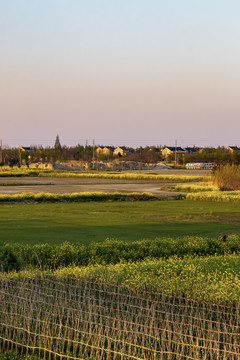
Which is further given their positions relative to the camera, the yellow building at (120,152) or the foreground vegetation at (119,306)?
the yellow building at (120,152)

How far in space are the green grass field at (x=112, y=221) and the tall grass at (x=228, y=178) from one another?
810 cm

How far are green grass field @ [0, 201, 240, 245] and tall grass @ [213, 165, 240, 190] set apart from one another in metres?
8.10

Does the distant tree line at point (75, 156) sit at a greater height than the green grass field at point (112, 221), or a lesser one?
greater

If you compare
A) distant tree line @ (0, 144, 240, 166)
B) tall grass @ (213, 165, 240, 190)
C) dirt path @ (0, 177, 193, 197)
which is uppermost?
distant tree line @ (0, 144, 240, 166)

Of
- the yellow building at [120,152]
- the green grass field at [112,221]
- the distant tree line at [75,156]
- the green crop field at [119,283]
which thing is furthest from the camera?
the yellow building at [120,152]

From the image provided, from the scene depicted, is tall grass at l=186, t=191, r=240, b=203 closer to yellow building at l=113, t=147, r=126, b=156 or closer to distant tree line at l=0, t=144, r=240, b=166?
distant tree line at l=0, t=144, r=240, b=166

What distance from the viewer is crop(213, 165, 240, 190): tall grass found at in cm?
3822

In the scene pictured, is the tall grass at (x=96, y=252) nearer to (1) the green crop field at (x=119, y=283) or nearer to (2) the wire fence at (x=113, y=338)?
(1) the green crop field at (x=119, y=283)

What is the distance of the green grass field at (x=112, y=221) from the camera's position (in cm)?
1714

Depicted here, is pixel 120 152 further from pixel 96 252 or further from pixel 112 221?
pixel 96 252

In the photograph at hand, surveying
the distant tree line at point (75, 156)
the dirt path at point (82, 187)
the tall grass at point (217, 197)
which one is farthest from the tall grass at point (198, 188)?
the distant tree line at point (75, 156)

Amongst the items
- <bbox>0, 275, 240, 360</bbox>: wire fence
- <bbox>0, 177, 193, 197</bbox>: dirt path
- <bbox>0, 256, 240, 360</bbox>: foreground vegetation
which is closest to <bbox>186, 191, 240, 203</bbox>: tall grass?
<bbox>0, 177, 193, 197</bbox>: dirt path

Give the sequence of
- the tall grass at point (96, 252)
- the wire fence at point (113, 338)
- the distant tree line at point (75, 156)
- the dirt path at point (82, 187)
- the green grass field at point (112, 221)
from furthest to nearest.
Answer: the distant tree line at point (75, 156), the dirt path at point (82, 187), the green grass field at point (112, 221), the tall grass at point (96, 252), the wire fence at point (113, 338)

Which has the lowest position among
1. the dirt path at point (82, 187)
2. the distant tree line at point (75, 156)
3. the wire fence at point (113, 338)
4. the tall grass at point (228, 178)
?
the wire fence at point (113, 338)
